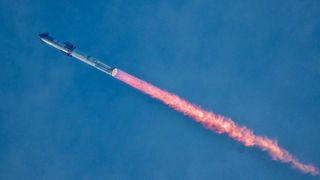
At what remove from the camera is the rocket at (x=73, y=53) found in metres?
13.7

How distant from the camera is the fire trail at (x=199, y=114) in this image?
45.2ft

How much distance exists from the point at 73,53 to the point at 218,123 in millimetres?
6431

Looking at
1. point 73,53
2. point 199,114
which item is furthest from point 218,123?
point 73,53

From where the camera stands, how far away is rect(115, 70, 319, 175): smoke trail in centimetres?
1378

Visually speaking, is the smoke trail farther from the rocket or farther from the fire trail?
the rocket

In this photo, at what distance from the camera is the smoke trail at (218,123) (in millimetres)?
13781

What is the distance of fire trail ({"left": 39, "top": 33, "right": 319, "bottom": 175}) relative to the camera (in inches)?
542

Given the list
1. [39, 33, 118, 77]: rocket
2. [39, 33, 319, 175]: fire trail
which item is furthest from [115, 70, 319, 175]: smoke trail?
[39, 33, 118, 77]: rocket

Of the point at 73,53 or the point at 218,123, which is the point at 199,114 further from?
the point at 73,53

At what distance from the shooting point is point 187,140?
14.2 meters

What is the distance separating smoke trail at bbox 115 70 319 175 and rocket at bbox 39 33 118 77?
607mm

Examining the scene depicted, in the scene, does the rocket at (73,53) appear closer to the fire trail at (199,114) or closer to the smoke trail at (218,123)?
the fire trail at (199,114)

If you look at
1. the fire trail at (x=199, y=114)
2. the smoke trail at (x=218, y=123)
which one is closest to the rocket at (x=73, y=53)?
the fire trail at (x=199, y=114)

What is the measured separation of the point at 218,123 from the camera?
45.6 feet
